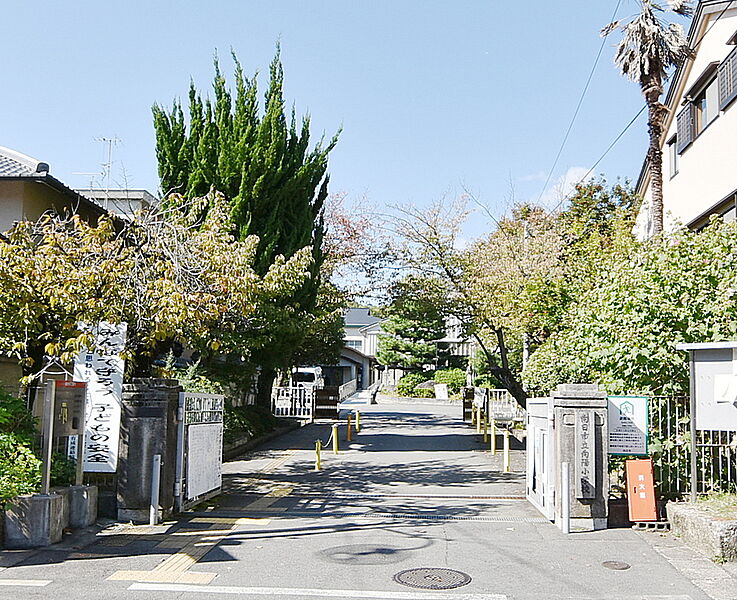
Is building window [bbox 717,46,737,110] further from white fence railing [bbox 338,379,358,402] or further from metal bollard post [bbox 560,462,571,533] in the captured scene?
white fence railing [bbox 338,379,358,402]

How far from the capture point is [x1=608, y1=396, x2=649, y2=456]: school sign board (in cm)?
997

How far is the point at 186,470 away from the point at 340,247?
1914cm

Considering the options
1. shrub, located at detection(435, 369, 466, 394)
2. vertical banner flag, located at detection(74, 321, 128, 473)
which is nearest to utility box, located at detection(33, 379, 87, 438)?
Result: vertical banner flag, located at detection(74, 321, 128, 473)

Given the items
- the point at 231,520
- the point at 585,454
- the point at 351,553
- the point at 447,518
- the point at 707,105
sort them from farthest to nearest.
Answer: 1. the point at 707,105
2. the point at 447,518
3. the point at 231,520
4. the point at 585,454
5. the point at 351,553

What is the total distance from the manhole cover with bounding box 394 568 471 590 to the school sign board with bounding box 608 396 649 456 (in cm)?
341

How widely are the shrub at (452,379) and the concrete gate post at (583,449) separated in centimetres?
4137

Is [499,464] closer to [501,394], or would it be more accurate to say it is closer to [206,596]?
[206,596]

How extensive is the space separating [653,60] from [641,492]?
604 inches

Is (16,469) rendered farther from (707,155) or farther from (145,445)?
(707,155)

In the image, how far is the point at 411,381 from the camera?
53250 mm

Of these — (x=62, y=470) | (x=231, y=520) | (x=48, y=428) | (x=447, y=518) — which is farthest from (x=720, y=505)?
(x=62, y=470)

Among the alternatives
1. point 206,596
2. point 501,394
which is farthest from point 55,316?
point 501,394

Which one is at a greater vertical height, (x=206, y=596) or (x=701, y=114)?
(x=701, y=114)

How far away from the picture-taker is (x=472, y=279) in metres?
22.1
